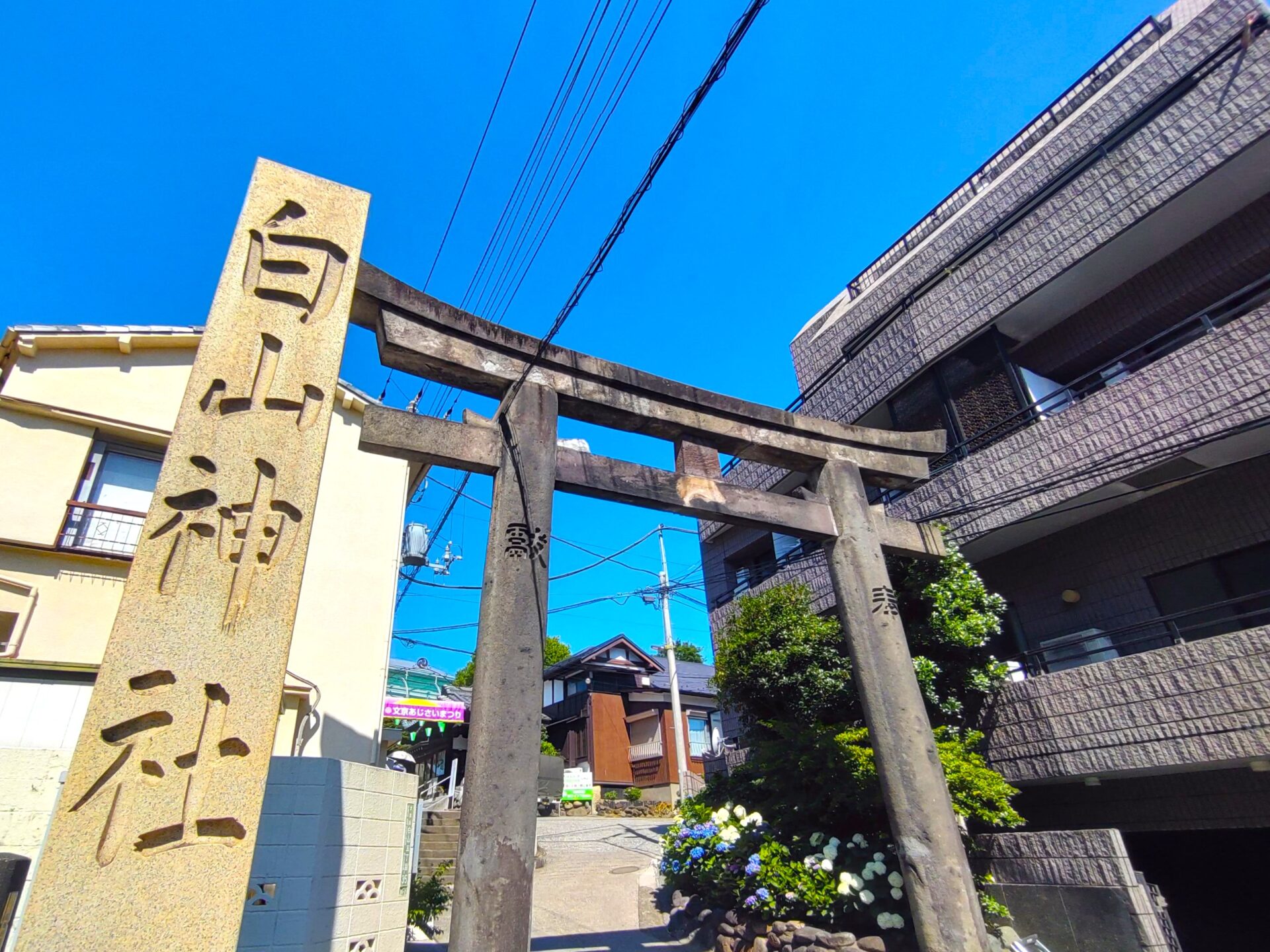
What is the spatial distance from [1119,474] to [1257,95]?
4799 mm

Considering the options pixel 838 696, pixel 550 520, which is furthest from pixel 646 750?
pixel 550 520

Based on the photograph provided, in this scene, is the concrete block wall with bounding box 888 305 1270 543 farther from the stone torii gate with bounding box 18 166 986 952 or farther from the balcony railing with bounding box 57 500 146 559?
the balcony railing with bounding box 57 500 146 559

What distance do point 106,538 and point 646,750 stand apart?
23607 millimetres

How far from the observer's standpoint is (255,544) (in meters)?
3.96

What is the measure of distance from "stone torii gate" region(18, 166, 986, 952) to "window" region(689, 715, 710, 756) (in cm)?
2449

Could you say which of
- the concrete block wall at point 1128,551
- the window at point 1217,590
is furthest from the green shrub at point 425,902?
the window at point 1217,590

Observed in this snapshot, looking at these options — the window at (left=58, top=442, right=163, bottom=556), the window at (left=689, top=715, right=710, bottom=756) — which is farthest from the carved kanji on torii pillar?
the window at (left=689, top=715, right=710, bottom=756)

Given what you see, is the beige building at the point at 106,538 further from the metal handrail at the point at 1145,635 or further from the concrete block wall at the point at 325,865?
the metal handrail at the point at 1145,635

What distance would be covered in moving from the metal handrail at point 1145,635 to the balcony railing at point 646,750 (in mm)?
20911

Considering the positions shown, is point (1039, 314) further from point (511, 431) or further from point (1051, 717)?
point (511, 431)

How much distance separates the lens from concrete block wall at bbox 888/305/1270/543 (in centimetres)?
775

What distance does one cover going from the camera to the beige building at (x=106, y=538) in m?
8.63

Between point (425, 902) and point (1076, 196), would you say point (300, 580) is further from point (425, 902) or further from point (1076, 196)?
point (1076, 196)

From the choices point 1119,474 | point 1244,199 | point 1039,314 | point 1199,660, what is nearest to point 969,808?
point 1199,660
